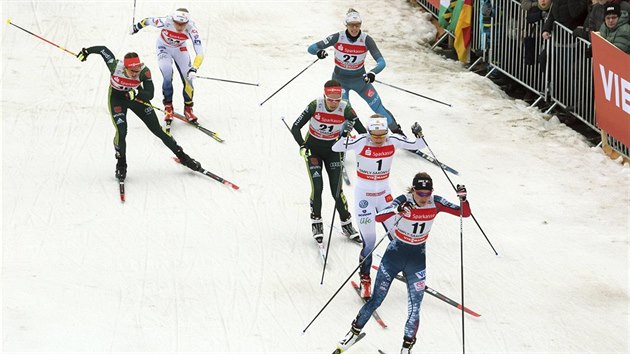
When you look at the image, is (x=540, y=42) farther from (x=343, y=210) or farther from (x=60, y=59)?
(x=60, y=59)

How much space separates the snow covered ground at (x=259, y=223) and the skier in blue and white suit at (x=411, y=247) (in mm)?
648

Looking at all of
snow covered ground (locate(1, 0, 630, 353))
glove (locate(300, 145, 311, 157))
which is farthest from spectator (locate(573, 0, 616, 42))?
glove (locate(300, 145, 311, 157))

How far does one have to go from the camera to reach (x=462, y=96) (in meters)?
18.8

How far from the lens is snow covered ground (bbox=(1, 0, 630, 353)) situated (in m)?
11.8

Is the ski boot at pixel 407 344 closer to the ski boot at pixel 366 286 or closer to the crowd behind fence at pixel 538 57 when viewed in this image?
the ski boot at pixel 366 286

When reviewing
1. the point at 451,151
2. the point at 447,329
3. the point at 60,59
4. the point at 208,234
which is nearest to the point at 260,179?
the point at 208,234

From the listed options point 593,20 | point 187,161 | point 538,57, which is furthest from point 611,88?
point 187,161

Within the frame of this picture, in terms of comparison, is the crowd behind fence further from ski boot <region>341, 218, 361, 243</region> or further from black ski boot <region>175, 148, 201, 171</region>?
black ski boot <region>175, 148, 201, 171</region>

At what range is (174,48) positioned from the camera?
1694 centimetres

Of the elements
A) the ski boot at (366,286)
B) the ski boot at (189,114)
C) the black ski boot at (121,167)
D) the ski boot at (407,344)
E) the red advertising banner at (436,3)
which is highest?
the ski boot at (407,344)

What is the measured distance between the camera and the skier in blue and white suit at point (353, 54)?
15.6m

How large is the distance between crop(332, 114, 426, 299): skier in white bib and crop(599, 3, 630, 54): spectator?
4.31 meters

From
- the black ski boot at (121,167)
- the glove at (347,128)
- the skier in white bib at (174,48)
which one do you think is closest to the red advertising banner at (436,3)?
the skier in white bib at (174,48)

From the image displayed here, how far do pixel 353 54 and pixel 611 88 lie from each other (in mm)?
3405
